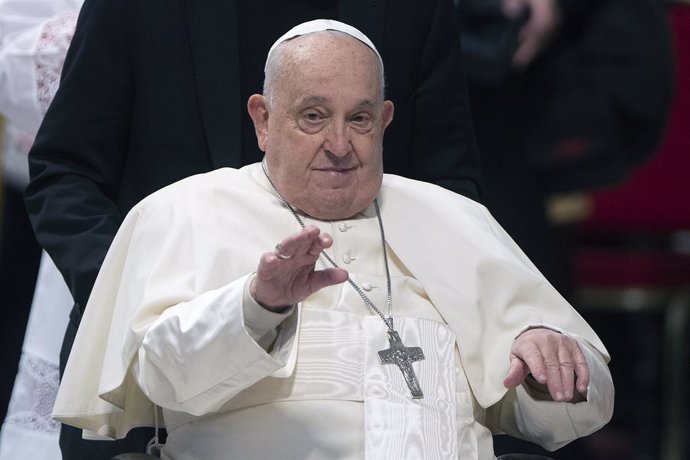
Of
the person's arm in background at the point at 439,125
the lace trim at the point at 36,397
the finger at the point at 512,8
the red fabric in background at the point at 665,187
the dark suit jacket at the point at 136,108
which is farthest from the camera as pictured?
the red fabric in background at the point at 665,187

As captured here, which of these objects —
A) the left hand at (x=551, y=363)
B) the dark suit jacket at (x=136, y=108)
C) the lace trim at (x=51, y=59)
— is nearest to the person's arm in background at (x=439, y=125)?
the dark suit jacket at (x=136, y=108)

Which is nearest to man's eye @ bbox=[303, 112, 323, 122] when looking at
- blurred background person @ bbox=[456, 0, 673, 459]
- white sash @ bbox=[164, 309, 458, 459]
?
white sash @ bbox=[164, 309, 458, 459]

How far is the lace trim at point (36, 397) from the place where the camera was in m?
5.34

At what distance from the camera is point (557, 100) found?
6.64m

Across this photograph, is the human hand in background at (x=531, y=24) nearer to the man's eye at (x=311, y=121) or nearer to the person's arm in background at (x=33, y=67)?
the person's arm in background at (x=33, y=67)

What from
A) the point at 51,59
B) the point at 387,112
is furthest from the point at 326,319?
the point at 51,59

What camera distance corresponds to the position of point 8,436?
213 inches

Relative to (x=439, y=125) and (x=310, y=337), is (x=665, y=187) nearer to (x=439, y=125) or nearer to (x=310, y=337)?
(x=439, y=125)

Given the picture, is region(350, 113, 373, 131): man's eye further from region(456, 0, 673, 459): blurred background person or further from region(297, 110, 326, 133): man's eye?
region(456, 0, 673, 459): blurred background person

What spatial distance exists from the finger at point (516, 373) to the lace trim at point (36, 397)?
1652 millimetres

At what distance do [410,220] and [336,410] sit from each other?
665 millimetres

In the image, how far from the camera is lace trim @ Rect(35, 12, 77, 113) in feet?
17.8

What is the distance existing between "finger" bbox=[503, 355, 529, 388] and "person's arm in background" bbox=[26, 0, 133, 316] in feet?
3.75

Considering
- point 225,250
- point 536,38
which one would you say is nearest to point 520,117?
point 536,38
